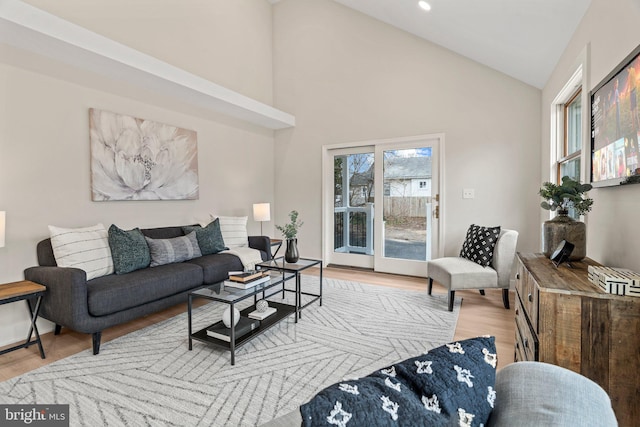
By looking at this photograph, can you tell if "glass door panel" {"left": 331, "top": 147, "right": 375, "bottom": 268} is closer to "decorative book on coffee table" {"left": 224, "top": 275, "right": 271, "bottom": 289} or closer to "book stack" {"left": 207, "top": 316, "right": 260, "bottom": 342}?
"decorative book on coffee table" {"left": 224, "top": 275, "right": 271, "bottom": 289}

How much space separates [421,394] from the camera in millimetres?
594

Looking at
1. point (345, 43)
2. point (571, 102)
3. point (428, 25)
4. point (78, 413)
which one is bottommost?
point (78, 413)

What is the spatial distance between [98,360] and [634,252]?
10.8 feet

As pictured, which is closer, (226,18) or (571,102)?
(571,102)

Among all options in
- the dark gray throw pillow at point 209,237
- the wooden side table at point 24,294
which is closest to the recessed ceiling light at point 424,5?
the dark gray throw pillow at point 209,237

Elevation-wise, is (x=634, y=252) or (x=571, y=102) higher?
(x=571, y=102)

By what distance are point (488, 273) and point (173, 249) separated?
10.6 feet

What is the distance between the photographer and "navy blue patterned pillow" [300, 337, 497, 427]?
0.51m

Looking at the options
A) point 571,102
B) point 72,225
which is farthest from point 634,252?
point 72,225

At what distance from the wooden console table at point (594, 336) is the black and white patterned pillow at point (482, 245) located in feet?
6.30

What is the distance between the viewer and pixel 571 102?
287cm

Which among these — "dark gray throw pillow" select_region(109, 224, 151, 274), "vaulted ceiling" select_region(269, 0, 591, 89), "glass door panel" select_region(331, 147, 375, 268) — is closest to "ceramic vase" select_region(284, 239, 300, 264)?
"dark gray throw pillow" select_region(109, 224, 151, 274)

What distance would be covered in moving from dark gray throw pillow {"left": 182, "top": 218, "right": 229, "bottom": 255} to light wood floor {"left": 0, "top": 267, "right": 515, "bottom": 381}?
71 cm

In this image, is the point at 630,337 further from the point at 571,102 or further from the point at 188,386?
the point at 571,102
